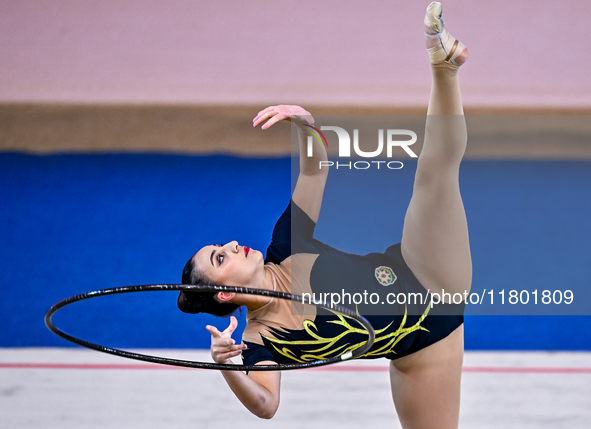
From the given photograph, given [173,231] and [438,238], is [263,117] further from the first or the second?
[173,231]

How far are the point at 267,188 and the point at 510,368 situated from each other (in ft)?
5.05

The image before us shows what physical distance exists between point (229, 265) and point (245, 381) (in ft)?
0.90

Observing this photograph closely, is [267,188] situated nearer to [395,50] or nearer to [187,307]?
[395,50]

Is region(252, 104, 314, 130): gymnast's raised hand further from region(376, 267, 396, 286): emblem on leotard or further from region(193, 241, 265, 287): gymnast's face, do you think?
region(376, 267, 396, 286): emblem on leotard

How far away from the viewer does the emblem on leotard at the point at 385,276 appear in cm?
138

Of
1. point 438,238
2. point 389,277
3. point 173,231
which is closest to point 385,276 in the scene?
point 389,277

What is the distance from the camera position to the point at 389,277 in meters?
1.39

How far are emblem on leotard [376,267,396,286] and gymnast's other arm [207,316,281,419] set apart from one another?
13.3 inches

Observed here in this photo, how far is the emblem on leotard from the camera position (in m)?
1.38

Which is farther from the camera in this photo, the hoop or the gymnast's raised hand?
the gymnast's raised hand

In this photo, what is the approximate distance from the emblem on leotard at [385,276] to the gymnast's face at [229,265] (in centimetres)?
30

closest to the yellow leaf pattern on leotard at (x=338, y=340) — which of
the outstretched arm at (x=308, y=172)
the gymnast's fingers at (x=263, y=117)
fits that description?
the outstretched arm at (x=308, y=172)

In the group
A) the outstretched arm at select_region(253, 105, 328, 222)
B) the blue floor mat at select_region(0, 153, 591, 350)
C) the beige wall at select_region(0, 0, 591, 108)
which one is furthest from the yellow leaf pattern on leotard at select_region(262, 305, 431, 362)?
the beige wall at select_region(0, 0, 591, 108)

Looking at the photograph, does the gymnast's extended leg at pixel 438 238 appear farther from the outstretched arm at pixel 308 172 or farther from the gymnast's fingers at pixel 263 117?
the gymnast's fingers at pixel 263 117
